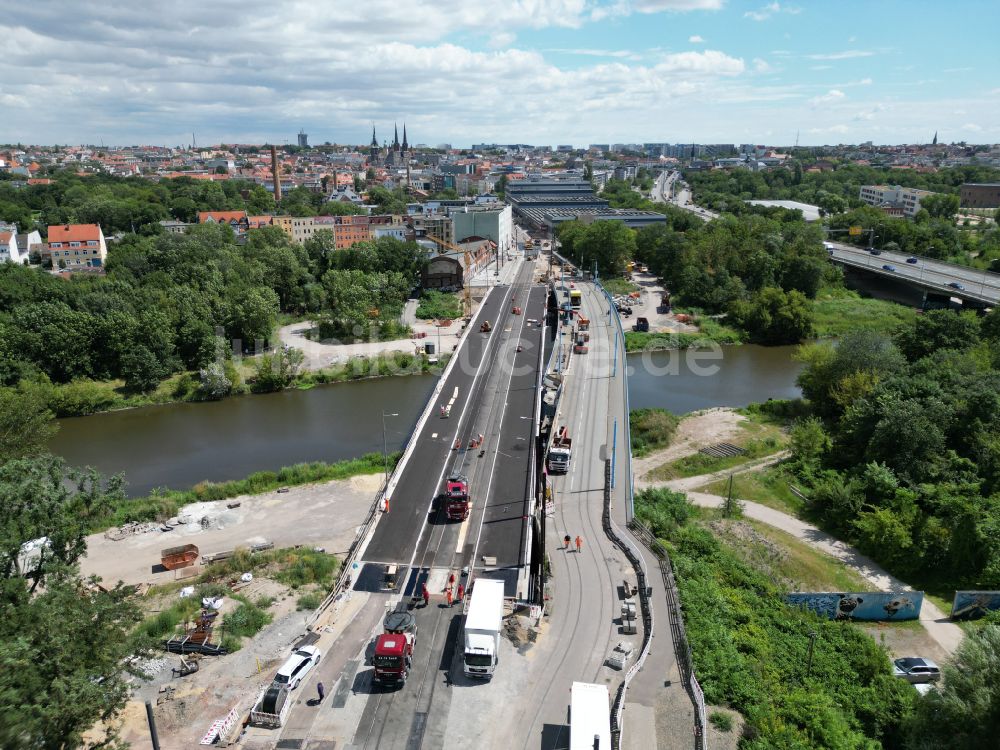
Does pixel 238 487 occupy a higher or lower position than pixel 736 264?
lower

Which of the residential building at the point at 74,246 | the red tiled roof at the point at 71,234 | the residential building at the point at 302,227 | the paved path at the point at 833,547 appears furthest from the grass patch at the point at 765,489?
the red tiled roof at the point at 71,234

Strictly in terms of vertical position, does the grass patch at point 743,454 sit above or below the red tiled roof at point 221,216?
below

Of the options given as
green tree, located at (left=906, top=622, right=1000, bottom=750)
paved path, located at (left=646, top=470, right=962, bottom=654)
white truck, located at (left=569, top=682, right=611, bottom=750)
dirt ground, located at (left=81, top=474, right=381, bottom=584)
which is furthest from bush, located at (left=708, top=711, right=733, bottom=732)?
dirt ground, located at (left=81, top=474, right=381, bottom=584)

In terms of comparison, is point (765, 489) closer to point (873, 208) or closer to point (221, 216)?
point (221, 216)

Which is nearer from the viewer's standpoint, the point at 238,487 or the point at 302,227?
the point at 238,487

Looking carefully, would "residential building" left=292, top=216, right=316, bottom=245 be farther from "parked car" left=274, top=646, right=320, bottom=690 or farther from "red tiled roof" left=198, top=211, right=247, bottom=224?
"parked car" left=274, top=646, right=320, bottom=690

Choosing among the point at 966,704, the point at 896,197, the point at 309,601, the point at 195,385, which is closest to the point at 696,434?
the point at 966,704

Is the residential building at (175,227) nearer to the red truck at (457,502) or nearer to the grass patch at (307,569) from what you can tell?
the grass patch at (307,569)

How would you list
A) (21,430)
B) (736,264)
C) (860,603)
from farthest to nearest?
(736,264), (21,430), (860,603)
